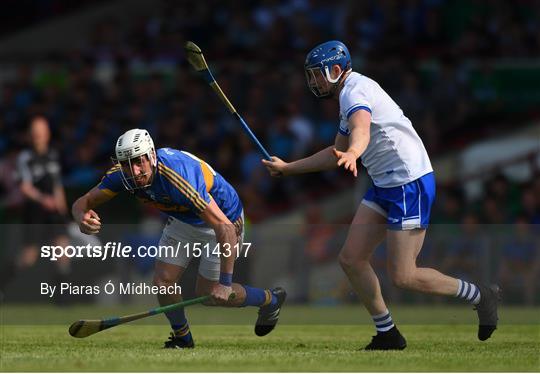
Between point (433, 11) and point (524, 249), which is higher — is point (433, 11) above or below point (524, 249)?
above

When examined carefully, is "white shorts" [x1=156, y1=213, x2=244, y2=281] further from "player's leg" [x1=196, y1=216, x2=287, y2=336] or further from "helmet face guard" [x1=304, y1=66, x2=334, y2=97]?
"helmet face guard" [x1=304, y1=66, x2=334, y2=97]

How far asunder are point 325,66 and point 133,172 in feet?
4.55

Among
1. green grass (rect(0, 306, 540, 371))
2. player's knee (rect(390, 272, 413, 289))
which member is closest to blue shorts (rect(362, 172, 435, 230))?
player's knee (rect(390, 272, 413, 289))

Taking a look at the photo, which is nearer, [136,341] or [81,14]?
[136,341]

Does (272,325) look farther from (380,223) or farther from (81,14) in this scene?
(81,14)

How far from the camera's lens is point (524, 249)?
574 inches

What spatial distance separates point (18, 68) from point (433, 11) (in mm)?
5660

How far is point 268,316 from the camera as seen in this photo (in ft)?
33.8

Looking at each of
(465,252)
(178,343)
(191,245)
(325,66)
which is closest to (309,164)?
(325,66)

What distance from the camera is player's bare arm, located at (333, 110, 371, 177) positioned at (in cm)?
821

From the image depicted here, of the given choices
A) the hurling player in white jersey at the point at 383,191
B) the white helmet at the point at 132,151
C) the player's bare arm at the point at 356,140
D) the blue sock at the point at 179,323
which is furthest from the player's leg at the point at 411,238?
the white helmet at the point at 132,151

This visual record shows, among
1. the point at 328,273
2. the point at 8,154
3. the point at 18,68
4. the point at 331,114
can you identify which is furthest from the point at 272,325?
the point at 18,68

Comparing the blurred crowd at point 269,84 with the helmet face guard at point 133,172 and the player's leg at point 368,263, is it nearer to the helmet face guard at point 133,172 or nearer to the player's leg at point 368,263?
the player's leg at point 368,263

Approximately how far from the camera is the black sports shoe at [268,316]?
1027 cm
